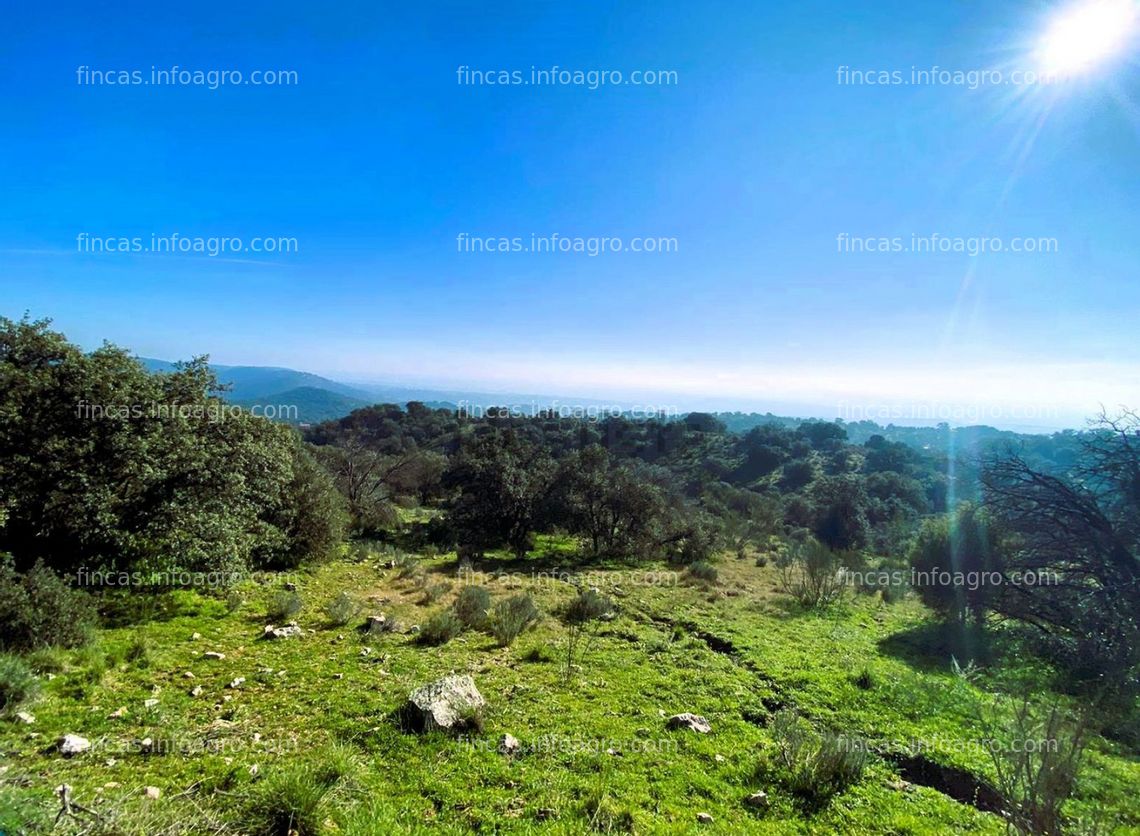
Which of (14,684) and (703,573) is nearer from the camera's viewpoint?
(14,684)

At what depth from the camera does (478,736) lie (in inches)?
261

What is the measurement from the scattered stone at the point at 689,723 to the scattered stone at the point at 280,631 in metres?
7.98

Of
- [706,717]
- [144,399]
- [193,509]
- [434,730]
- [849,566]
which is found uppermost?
[144,399]

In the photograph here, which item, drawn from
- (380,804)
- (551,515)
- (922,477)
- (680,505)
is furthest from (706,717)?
(922,477)

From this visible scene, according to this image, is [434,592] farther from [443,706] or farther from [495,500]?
[495,500]

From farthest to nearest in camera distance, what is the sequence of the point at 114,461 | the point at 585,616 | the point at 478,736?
the point at 585,616, the point at 114,461, the point at 478,736

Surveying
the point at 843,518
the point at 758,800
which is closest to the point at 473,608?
the point at 758,800

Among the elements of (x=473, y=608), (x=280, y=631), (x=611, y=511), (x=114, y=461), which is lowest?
(x=611, y=511)

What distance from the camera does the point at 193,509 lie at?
10.4 m

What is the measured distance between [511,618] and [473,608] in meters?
1.31

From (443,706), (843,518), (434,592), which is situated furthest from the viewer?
(843,518)

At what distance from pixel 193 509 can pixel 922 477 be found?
64397 mm

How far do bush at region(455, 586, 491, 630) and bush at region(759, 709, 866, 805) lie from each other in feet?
24.4

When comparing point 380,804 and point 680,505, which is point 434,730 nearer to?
point 380,804
